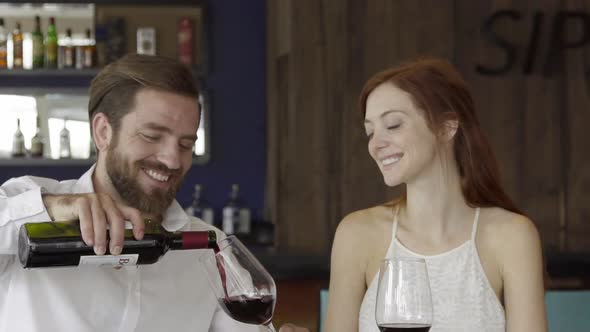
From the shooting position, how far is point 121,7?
488 centimetres

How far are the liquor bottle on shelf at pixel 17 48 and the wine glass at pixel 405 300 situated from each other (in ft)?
12.6

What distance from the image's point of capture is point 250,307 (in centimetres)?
136

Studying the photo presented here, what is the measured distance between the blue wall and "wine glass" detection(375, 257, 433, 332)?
3.68 meters

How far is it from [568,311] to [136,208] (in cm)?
100

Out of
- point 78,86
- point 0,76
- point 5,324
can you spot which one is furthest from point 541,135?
point 5,324

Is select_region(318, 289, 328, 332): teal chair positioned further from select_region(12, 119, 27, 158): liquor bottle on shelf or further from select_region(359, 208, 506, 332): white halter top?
select_region(12, 119, 27, 158): liquor bottle on shelf

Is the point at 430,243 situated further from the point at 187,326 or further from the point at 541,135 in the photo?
the point at 541,135

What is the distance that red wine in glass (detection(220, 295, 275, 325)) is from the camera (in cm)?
135

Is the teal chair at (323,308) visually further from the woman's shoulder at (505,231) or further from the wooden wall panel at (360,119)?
the wooden wall panel at (360,119)

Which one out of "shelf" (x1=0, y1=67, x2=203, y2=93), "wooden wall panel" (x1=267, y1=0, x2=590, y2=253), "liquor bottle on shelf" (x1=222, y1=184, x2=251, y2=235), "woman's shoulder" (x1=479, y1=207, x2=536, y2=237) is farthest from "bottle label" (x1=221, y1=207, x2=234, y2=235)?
"woman's shoulder" (x1=479, y1=207, x2=536, y2=237)

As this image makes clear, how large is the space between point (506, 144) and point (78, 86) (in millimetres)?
2174

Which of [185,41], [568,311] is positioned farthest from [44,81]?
[568,311]

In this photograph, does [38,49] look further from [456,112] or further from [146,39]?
[456,112]

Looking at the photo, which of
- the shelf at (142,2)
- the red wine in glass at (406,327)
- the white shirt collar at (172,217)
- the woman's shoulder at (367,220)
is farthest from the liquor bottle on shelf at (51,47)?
the red wine in glass at (406,327)
